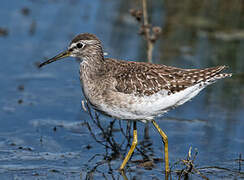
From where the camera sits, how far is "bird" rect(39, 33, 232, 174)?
711 cm

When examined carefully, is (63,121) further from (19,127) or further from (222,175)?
(222,175)

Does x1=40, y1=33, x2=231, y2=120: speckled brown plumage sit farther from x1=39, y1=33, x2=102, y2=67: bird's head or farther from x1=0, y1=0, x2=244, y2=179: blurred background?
x1=0, y1=0, x2=244, y2=179: blurred background

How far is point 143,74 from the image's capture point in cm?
728

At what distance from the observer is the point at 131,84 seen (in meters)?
7.18

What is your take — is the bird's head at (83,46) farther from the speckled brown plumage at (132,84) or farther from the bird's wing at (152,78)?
the bird's wing at (152,78)

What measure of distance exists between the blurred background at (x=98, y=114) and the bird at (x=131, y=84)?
26.6 inches

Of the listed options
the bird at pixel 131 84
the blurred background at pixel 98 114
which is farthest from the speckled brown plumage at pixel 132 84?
the blurred background at pixel 98 114

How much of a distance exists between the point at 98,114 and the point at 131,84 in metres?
2.45

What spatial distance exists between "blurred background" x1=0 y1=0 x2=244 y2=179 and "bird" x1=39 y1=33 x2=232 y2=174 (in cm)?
67

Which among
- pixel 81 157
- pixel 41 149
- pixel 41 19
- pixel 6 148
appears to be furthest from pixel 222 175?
pixel 41 19

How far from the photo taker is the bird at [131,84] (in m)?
7.11

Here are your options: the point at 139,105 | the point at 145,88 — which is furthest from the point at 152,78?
the point at 139,105

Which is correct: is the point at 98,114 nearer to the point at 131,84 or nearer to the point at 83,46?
the point at 83,46

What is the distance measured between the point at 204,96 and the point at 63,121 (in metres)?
2.95
